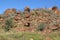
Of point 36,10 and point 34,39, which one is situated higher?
point 36,10

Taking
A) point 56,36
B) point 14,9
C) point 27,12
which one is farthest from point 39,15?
point 56,36

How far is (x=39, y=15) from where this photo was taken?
30969mm

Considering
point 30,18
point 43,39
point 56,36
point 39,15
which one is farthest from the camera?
point 39,15

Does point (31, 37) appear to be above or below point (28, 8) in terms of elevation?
below

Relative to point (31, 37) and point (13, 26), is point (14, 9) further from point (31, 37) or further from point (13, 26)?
point (31, 37)

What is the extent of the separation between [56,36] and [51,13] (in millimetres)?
16344

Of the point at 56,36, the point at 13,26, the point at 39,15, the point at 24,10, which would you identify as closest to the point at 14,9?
the point at 24,10

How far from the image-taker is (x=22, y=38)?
49.4ft

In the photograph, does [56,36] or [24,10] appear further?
[24,10]

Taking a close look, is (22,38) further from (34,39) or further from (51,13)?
(51,13)

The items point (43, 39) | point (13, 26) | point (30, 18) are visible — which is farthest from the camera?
point (30, 18)

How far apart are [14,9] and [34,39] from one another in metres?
19.3

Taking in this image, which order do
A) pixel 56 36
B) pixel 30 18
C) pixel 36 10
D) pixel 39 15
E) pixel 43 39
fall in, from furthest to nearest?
pixel 36 10
pixel 39 15
pixel 30 18
pixel 56 36
pixel 43 39

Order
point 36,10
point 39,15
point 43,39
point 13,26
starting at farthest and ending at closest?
1. point 36,10
2. point 39,15
3. point 13,26
4. point 43,39
